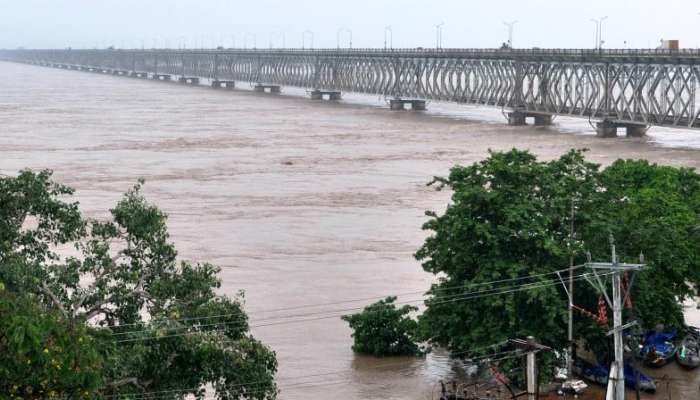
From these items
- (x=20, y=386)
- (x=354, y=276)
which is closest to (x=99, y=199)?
(x=354, y=276)

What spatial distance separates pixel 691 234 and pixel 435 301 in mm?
5957

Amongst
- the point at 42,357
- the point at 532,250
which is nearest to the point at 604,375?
the point at 532,250

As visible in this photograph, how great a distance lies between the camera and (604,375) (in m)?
25.0

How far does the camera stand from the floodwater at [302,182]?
28.2 metres

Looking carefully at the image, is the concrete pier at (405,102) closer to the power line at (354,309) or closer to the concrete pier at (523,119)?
the concrete pier at (523,119)

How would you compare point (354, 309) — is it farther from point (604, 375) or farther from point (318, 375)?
point (604, 375)

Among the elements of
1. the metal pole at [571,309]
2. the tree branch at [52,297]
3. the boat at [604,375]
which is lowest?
the boat at [604,375]

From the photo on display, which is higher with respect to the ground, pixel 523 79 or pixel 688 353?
pixel 523 79

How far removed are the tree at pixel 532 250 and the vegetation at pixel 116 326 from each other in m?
7.16

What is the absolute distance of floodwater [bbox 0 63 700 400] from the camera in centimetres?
2820

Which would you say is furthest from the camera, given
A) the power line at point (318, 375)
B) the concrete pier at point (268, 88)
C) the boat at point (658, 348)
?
the concrete pier at point (268, 88)

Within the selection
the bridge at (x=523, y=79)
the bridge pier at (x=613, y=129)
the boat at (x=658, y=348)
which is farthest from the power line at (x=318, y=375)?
the bridge pier at (x=613, y=129)

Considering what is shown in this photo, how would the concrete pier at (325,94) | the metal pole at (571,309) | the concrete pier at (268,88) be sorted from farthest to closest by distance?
the concrete pier at (268,88) → the concrete pier at (325,94) → the metal pole at (571,309)

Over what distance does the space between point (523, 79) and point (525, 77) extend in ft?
4.97
